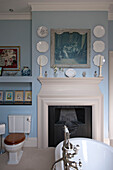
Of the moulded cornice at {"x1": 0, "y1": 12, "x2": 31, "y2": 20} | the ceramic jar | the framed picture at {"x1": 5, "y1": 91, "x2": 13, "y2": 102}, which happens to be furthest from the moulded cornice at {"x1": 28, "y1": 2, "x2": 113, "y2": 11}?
the framed picture at {"x1": 5, "y1": 91, "x2": 13, "y2": 102}

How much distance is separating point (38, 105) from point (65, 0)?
2.06 metres

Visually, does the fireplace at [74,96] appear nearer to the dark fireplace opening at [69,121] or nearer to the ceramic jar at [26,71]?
the dark fireplace opening at [69,121]

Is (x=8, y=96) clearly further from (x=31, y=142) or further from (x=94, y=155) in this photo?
(x=94, y=155)

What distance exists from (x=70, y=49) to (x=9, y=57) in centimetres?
139

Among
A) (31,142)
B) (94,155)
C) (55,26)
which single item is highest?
(55,26)

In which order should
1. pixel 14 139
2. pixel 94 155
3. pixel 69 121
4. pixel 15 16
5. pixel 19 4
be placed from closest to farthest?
pixel 94 155 → pixel 14 139 → pixel 19 4 → pixel 69 121 → pixel 15 16

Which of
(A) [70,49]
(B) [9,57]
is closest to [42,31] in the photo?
(A) [70,49]

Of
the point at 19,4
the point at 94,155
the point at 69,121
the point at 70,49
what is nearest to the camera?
the point at 94,155

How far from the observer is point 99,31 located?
2738mm

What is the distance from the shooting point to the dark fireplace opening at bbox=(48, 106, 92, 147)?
2.85 meters

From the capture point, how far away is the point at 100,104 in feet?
9.05

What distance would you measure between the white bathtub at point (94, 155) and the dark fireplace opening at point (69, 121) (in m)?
0.93

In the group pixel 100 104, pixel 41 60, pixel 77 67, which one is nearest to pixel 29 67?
pixel 41 60

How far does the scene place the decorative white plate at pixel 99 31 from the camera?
8.97ft
